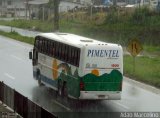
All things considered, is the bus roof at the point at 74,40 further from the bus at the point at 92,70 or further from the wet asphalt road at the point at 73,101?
the wet asphalt road at the point at 73,101

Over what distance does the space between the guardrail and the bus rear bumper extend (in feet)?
10.9

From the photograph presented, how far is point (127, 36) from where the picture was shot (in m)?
58.0

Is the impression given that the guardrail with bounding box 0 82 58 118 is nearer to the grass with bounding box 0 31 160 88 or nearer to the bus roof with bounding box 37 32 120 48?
the bus roof with bounding box 37 32 120 48

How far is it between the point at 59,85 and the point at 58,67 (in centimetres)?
82

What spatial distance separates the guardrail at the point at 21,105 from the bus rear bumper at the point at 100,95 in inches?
131

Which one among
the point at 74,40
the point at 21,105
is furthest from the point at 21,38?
the point at 21,105

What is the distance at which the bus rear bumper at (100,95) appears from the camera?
870 inches

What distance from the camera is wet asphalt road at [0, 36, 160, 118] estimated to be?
2200 centimetres

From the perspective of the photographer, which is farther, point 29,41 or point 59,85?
point 29,41

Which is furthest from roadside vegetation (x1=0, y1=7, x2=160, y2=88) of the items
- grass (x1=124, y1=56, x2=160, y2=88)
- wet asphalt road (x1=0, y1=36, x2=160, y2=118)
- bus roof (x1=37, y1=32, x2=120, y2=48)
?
bus roof (x1=37, y1=32, x2=120, y2=48)

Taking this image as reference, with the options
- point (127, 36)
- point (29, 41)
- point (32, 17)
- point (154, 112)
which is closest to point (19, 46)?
point (29, 41)

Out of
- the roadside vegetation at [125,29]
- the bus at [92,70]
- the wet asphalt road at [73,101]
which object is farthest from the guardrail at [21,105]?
the roadside vegetation at [125,29]

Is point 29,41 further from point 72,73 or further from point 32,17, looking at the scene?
point 32,17

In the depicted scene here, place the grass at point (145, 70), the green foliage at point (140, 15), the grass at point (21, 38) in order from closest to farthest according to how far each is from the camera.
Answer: the grass at point (145, 70) → the grass at point (21, 38) → the green foliage at point (140, 15)
